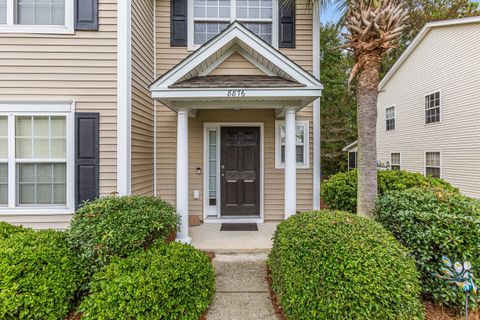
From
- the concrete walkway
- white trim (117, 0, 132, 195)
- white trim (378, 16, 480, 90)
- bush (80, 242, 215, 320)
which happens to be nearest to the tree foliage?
white trim (378, 16, 480, 90)

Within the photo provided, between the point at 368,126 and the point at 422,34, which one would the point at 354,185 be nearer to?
the point at 368,126

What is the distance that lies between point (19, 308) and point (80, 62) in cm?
385

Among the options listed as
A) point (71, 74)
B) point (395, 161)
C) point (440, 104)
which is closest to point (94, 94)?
point (71, 74)

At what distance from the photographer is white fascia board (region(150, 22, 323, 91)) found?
4.02 m

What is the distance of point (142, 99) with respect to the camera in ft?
16.9

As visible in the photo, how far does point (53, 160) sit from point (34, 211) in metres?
0.95

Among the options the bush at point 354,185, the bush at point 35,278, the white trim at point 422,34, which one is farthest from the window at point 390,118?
the bush at point 35,278

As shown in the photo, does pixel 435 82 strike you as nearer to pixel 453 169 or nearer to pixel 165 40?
pixel 453 169

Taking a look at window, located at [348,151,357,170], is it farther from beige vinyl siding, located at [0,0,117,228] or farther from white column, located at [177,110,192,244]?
beige vinyl siding, located at [0,0,117,228]

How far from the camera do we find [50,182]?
431 cm

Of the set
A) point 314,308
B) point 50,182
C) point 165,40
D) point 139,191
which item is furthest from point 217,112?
point 314,308

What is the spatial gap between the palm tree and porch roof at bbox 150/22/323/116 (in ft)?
2.36

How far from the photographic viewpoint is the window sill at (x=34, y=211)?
4.21 metres

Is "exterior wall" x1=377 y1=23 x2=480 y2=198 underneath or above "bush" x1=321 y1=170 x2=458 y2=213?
above
